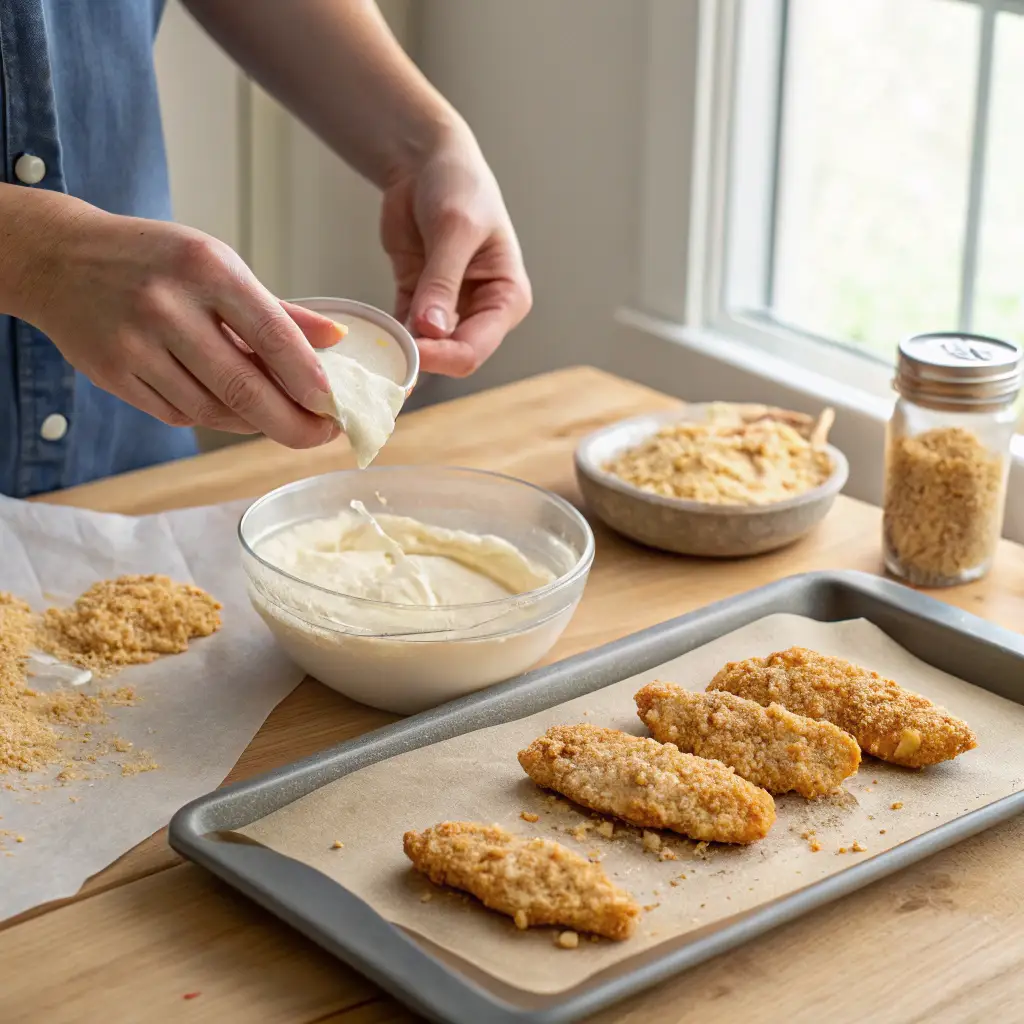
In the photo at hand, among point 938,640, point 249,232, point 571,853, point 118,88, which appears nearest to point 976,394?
point 938,640

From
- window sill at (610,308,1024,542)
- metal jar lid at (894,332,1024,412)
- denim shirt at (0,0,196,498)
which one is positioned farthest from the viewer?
window sill at (610,308,1024,542)

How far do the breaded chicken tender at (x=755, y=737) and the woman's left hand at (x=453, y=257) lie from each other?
18.7 inches

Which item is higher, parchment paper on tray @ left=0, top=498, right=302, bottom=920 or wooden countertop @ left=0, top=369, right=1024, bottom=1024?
parchment paper on tray @ left=0, top=498, right=302, bottom=920

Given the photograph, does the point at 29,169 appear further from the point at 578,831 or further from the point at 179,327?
the point at 578,831

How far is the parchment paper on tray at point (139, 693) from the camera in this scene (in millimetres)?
1023

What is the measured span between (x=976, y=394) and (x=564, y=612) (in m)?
0.48

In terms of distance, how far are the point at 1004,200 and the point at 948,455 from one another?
3.05 feet

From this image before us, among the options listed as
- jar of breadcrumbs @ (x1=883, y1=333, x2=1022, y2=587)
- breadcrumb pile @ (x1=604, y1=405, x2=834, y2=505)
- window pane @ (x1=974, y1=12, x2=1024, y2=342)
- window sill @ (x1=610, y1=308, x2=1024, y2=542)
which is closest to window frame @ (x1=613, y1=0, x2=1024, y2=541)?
window sill @ (x1=610, y1=308, x2=1024, y2=542)

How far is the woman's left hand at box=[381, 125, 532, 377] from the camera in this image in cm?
147

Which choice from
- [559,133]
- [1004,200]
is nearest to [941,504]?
[1004,200]

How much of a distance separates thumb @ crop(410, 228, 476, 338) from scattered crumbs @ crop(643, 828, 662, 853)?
2.09ft

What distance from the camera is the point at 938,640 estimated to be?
4.21 feet

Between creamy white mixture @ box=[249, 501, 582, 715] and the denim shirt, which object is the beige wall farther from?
creamy white mixture @ box=[249, 501, 582, 715]

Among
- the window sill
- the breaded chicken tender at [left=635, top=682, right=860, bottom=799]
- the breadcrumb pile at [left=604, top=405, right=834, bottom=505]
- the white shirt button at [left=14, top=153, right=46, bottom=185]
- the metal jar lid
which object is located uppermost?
the white shirt button at [left=14, top=153, right=46, bottom=185]
